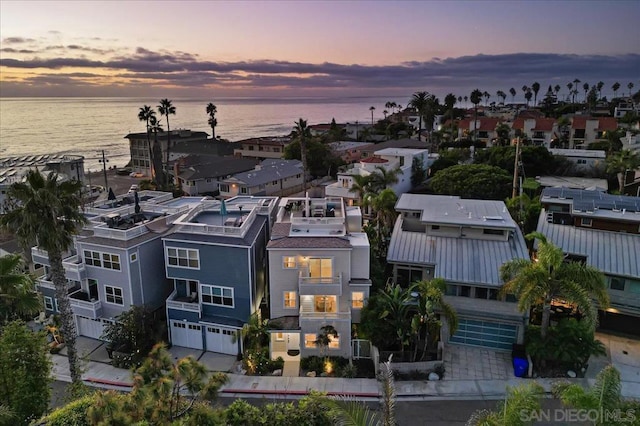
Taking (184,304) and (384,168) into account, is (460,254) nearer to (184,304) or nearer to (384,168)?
(184,304)

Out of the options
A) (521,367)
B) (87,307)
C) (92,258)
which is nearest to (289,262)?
(92,258)

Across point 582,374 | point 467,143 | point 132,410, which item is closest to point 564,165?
point 467,143

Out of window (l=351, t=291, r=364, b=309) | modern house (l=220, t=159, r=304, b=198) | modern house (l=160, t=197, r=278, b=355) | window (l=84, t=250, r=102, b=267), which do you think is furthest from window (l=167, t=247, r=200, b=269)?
modern house (l=220, t=159, r=304, b=198)

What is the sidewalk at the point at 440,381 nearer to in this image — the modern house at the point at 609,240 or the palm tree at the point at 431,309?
the palm tree at the point at 431,309

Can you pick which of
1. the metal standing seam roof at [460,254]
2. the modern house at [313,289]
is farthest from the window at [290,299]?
the metal standing seam roof at [460,254]

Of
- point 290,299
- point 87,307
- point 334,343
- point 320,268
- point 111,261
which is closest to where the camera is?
point 334,343

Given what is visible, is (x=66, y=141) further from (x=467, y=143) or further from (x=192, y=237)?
(x=192, y=237)

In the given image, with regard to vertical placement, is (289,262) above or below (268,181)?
above
